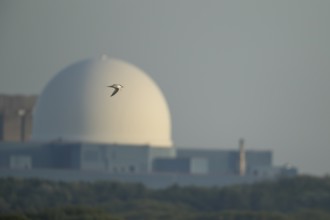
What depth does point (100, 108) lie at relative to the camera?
116438mm

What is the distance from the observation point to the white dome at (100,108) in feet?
383

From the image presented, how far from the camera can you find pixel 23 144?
380 ft

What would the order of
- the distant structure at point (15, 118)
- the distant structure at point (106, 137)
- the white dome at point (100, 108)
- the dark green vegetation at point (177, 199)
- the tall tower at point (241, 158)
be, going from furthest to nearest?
the distant structure at point (15, 118)
the tall tower at point (241, 158)
the white dome at point (100, 108)
the distant structure at point (106, 137)
the dark green vegetation at point (177, 199)

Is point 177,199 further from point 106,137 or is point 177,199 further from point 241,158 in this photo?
point 241,158

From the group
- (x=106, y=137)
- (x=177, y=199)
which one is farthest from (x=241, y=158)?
(x=177, y=199)

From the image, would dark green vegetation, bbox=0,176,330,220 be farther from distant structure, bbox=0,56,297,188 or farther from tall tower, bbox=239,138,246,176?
tall tower, bbox=239,138,246,176

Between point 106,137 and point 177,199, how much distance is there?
2643cm

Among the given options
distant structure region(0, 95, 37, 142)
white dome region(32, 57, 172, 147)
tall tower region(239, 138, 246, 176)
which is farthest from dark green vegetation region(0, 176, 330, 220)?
distant structure region(0, 95, 37, 142)

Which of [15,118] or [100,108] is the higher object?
[15,118]

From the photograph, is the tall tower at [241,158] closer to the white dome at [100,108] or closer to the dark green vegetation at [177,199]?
the white dome at [100,108]

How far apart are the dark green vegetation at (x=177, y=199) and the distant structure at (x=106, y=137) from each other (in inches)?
630

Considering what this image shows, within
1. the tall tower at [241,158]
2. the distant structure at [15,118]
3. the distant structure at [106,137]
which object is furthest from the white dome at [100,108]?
the distant structure at [15,118]

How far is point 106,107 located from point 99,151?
276 centimetres

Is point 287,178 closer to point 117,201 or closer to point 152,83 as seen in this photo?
point 117,201
